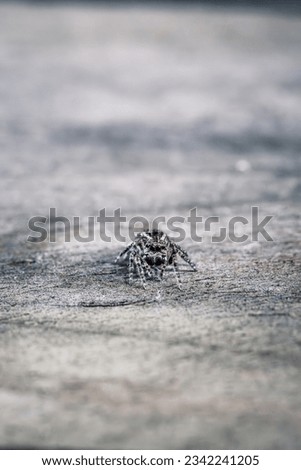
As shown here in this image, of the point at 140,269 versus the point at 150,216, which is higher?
the point at 150,216

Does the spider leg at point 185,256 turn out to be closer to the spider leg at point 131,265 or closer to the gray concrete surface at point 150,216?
the gray concrete surface at point 150,216

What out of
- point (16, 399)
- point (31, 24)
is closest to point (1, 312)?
point (16, 399)

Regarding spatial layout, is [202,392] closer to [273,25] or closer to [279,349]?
[279,349]

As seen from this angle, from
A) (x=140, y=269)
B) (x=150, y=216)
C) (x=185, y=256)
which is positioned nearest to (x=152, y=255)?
(x=140, y=269)

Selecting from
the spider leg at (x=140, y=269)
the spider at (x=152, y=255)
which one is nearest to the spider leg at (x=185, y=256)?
the spider at (x=152, y=255)

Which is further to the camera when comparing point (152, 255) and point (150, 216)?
point (150, 216)

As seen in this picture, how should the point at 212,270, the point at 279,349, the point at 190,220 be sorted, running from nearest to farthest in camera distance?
the point at 279,349 < the point at 212,270 < the point at 190,220

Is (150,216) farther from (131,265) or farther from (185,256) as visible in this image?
(131,265)

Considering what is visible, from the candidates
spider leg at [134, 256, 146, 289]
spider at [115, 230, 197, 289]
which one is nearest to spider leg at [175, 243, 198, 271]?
spider at [115, 230, 197, 289]

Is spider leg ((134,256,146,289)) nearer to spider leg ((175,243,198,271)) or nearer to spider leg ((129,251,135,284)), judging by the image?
spider leg ((129,251,135,284))
